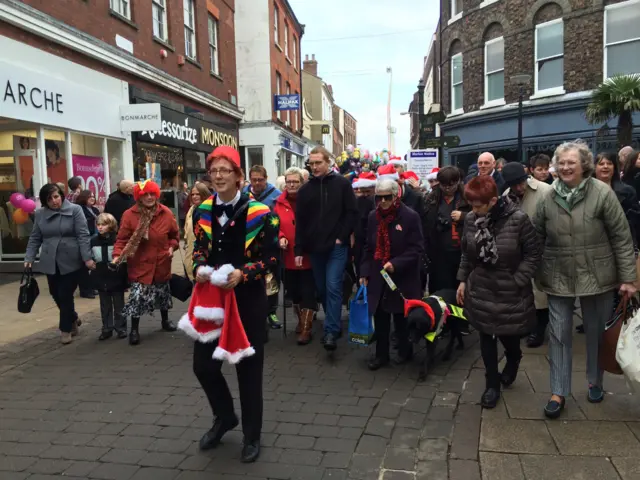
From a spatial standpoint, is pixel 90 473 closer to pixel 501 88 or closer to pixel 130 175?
pixel 130 175

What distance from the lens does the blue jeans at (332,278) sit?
5.57 meters

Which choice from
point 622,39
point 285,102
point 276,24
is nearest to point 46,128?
point 285,102

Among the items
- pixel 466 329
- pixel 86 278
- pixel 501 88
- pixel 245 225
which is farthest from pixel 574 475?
pixel 501 88

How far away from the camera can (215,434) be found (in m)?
3.58

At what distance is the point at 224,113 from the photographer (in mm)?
20906

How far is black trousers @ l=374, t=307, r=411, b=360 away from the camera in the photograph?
5059 mm

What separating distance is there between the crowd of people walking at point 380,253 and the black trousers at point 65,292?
0.02 metres

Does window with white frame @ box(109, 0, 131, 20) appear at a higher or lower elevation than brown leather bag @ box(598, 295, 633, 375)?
higher

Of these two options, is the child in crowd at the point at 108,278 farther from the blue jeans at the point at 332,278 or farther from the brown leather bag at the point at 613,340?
the brown leather bag at the point at 613,340

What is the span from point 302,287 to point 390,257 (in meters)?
1.46

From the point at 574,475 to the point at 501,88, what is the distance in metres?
20.0

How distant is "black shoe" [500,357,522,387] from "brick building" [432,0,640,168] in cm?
1445

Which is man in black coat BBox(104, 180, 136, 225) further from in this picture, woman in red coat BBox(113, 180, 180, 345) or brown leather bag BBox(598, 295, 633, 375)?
brown leather bag BBox(598, 295, 633, 375)

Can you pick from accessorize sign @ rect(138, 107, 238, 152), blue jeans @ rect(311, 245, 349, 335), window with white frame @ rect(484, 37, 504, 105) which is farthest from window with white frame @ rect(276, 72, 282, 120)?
blue jeans @ rect(311, 245, 349, 335)
